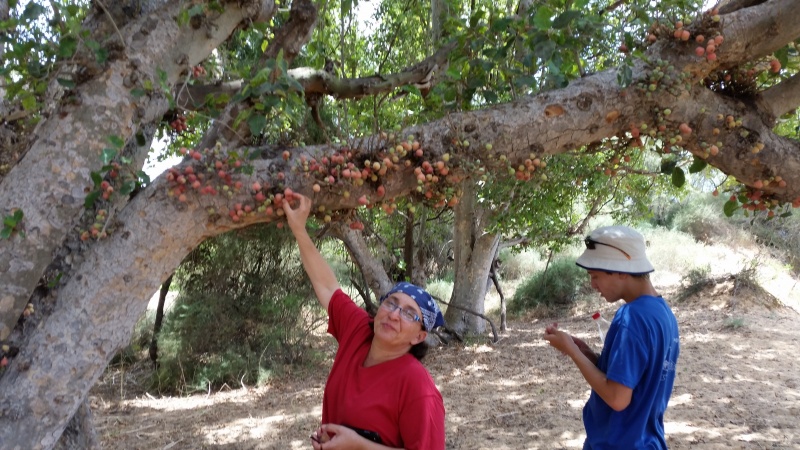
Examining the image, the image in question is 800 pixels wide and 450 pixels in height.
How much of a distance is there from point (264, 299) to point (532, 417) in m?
3.69

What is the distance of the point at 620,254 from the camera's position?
208cm

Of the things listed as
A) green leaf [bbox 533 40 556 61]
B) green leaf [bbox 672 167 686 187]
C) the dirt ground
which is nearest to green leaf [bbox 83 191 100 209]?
green leaf [bbox 533 40 556 61]

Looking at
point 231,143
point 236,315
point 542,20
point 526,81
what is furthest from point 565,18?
point 236,315

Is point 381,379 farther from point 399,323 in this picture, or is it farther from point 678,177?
→ point 678,177

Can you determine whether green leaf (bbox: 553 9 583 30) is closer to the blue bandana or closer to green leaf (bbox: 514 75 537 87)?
green leaf (bbox: 514 75 537 87)

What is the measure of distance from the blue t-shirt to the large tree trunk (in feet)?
22.8

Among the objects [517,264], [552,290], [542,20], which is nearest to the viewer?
[542,20]

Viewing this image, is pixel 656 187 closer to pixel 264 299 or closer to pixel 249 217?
pixel 264 299

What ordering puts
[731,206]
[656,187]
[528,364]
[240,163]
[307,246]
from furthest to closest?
1. [656,187]
2. [528,364]
3. [731,206]
4. [307,246]
5. [240,163]

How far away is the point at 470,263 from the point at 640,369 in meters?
7.33

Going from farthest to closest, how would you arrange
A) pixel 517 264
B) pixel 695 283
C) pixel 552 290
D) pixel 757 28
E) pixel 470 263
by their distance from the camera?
pixel 517 264 < pixel 552 290 < pixel 695 283 < pixel 470 263 < pixel 757 28

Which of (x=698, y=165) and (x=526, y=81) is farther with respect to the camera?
(x=698, y=165)

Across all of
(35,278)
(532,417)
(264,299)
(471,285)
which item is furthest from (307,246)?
(471,285)

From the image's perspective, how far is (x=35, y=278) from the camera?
1914 millimetres
